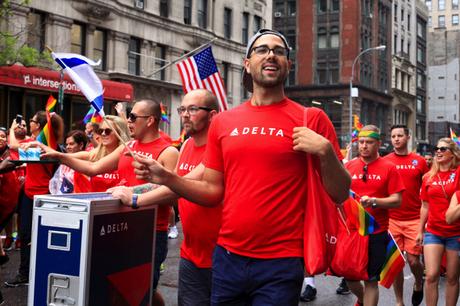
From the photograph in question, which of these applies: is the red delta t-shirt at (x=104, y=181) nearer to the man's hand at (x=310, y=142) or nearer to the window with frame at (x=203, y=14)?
the man's hand at (x=310, y=142)

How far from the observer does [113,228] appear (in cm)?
381

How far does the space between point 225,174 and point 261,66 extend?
65 cm

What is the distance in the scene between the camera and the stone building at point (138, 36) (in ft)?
79.5

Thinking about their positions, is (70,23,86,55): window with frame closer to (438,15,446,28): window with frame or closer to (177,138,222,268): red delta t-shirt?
(177,138,222,268): red delta t-shirt

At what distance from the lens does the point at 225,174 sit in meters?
3.43

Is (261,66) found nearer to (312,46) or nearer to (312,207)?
(312,207)

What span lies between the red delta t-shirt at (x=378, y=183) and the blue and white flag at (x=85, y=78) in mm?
3537

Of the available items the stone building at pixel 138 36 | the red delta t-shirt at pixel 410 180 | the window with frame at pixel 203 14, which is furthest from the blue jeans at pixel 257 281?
the window with frame at pixel 203 14

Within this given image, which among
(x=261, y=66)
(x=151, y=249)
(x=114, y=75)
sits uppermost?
(x=114, y=75)

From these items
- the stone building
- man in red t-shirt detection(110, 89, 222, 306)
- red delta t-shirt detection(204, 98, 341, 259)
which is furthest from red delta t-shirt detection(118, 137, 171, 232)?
the stone building

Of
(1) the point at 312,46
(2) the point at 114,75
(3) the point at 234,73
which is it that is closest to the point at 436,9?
(1) the point at 312,46

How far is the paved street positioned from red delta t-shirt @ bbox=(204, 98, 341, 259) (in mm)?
4199

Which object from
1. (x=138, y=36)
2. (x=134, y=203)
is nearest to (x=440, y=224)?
(x=134, y=203)

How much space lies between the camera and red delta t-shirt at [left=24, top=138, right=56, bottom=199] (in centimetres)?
789
